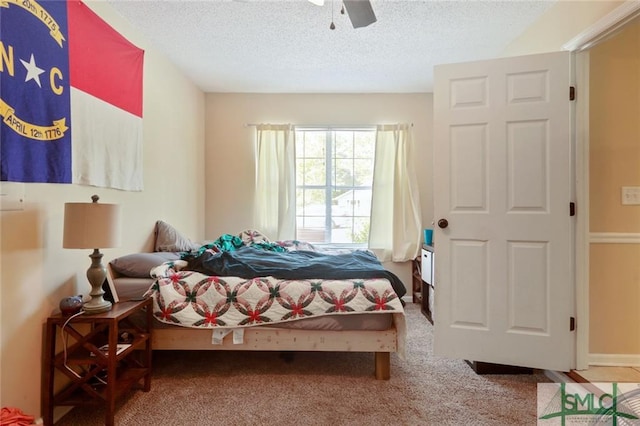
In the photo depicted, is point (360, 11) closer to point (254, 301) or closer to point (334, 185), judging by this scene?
point (254, 301)

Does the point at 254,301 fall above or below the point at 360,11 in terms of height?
below

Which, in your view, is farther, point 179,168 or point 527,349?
point 179,168

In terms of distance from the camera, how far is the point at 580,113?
6.49 feet

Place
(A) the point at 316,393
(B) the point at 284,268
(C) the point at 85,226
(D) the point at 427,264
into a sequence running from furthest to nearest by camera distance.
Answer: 1. (D) the point at 427,264
2. (B) the point at 284,268
3. (A) the point at 316,393
4. (C) the point at 85,226

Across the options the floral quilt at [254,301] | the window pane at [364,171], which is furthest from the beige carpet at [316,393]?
the window pane at [364,171]

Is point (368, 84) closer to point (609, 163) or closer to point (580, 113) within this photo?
point (580, 113)

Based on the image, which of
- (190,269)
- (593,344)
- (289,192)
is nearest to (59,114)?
(190,269)

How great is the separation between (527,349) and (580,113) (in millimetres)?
1561

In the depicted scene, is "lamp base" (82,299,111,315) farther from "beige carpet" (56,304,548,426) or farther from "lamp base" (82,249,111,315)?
"beige carpet" (56,304,548,426)

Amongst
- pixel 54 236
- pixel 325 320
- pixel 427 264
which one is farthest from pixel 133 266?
pixel 427 264

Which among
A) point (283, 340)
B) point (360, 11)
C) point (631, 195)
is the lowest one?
point (283, 340)

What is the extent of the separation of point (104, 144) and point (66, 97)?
1.29 feet

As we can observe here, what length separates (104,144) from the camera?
206cm

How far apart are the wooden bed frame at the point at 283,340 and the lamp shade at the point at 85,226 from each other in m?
0.80
